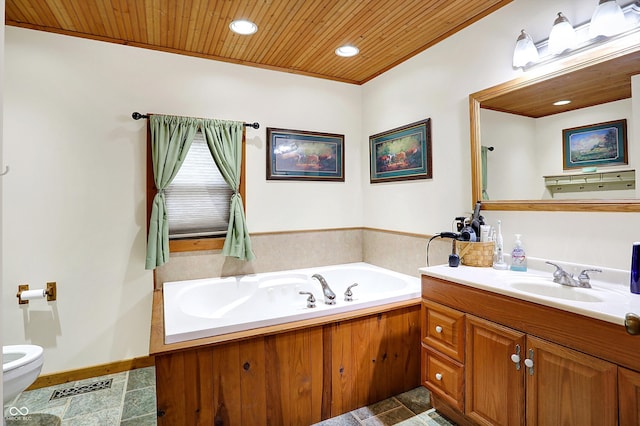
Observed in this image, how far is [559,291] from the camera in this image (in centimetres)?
173

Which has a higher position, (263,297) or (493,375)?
(263,297)

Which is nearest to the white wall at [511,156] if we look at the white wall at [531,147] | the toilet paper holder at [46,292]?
the white wall at [531,147]

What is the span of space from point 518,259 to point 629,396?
89 centimetres

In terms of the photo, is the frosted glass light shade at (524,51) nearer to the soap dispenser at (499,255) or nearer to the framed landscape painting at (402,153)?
the framed landscape painting at (402,153)

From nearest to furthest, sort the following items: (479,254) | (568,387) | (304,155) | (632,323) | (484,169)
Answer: (632,323) → (568,387) → (479,254) → (484,169) → (304,155)

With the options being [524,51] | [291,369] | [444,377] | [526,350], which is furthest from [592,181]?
[291,369]

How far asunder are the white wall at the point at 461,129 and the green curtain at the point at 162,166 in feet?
5.92

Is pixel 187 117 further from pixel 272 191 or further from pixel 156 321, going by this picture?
pixel 156 321

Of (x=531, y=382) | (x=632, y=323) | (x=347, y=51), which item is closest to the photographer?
(x=632, y=323)

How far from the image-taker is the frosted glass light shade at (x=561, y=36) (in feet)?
5.83

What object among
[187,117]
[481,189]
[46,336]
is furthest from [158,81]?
[481,189]

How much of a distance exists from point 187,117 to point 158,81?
35cm

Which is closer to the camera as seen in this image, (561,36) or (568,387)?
(568,387)

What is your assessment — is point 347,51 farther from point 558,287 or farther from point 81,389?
point 81,389
